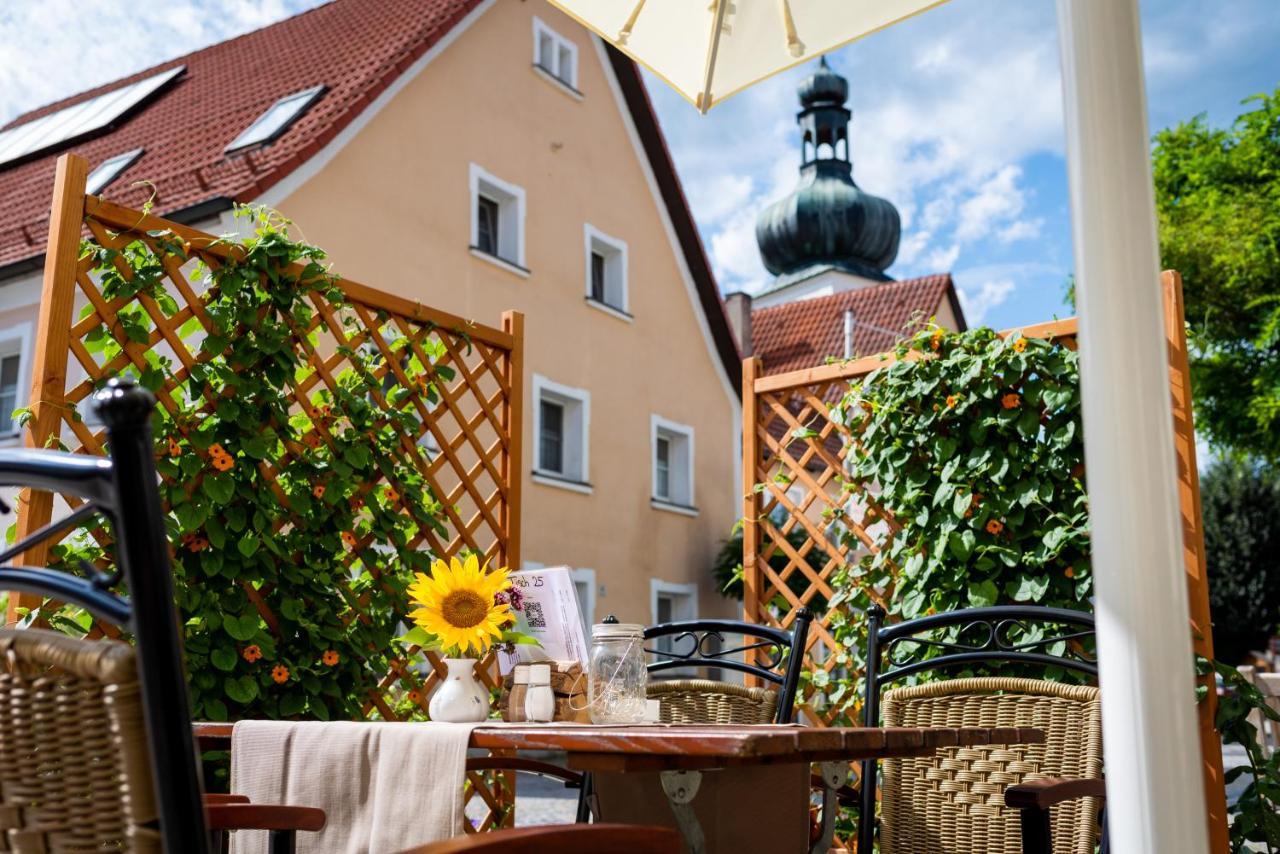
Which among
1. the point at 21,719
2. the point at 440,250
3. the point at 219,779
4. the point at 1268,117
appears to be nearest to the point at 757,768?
the point at 21,719

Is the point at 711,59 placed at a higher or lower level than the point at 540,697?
higher

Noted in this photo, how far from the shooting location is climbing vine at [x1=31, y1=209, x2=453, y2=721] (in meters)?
2.86

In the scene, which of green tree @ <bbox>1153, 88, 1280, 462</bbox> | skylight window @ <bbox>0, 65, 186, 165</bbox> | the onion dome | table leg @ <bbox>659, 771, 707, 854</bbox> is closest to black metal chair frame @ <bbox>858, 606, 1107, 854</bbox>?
table leg @ <bbox>659, 771, 707, 854</bbox>

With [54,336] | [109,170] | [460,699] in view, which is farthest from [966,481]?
[109,170]

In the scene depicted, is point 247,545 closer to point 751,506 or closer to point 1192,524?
point 751,506

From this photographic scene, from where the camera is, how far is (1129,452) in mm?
1085

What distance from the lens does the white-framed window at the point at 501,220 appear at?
10695 mm

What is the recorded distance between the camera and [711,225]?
4175 cm

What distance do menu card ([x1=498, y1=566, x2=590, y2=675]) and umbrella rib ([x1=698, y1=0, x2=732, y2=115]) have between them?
42.5 inches

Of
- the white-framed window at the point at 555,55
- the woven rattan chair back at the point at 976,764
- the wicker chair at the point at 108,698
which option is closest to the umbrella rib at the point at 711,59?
the woven rattan chair back at the point at 976,764

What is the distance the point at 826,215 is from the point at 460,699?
2903 centimetres

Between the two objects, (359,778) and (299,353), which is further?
(299,353)

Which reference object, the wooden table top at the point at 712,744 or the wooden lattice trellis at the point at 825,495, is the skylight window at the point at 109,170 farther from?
the wooden table top at the point at 712,744

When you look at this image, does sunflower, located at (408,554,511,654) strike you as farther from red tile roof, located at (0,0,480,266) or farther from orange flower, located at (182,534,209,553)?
red tile roof, located at (0,0,480,266)
